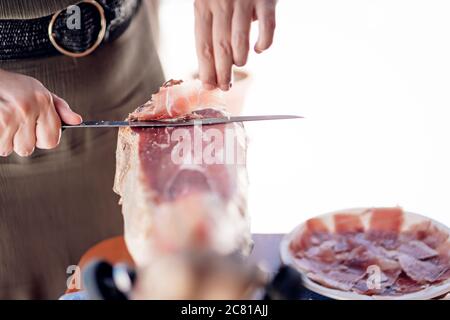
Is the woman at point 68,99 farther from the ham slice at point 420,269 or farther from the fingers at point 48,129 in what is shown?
the ham slice at point 420,269

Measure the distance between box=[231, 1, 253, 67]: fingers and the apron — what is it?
13 centimetres

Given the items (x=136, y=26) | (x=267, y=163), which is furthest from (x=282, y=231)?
(x=136, y=26)

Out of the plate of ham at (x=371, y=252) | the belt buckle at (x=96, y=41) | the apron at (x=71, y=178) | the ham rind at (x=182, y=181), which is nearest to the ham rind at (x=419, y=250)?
the plate of ham at (x=371, y=252)

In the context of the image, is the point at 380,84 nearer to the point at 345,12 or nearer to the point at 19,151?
the point at 345,12

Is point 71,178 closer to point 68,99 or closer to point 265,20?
point 68,99

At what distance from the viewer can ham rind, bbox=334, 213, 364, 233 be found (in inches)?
32.2

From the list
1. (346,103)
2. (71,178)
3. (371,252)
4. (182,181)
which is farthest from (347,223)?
(71,178)

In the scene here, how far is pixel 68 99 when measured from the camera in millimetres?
794

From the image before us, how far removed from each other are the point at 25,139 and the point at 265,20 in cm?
31

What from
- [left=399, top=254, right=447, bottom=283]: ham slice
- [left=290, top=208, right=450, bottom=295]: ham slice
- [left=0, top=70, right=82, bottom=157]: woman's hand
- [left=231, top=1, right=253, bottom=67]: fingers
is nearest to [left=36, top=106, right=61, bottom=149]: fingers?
[left=0, top=70, right=82, bottom=157]: woman's hand

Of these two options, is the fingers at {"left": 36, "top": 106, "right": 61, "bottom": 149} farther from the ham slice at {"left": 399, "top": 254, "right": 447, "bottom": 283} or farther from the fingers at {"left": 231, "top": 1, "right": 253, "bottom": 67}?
the ham slice at {"left": 399, "top": 254, "right": 447, "bottom": 283}
